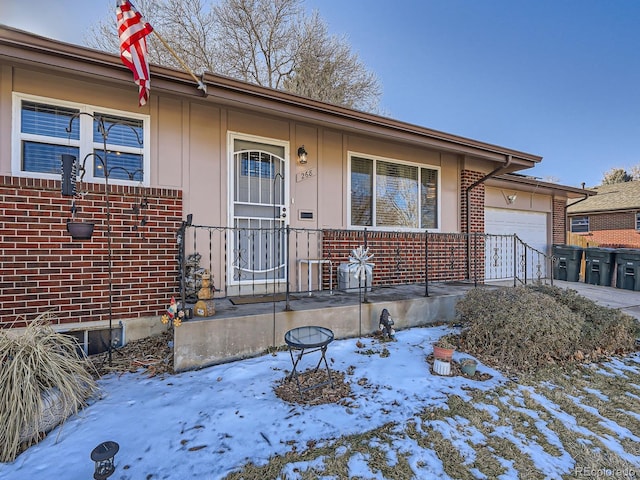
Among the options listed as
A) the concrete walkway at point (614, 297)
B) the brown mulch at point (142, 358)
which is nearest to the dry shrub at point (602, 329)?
the concrete walkway at point (614, 297)

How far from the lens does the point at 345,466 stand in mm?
1775

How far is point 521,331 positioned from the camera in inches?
129

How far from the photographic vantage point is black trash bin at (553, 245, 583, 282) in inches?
356

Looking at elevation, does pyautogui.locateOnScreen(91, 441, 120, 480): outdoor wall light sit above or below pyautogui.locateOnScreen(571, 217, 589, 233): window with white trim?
below

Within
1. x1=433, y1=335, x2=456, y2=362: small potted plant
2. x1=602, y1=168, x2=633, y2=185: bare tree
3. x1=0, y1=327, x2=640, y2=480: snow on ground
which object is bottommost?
x1=0, y1=327, x2=640, y2=480: snow on ground

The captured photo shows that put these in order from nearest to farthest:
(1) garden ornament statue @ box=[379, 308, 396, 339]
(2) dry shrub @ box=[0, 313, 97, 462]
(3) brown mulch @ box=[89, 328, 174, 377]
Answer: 1. (2) dry shrub @ box=[0, 313, 97, 462]
2. (3) brown mulch @ box=[89, 328, 174, 377]
3. (1) garden ornament statue @ box=[379, 308, 396, 339]

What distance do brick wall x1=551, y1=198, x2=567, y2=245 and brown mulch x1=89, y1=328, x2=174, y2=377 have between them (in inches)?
408

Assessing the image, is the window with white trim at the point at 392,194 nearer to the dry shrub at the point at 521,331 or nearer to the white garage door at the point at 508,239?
the white garage door at the point at 508,239

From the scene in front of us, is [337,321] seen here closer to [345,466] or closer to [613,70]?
[345,466]

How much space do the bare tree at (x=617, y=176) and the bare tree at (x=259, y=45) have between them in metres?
25.2

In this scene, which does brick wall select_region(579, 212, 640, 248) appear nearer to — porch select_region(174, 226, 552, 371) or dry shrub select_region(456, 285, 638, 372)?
porch select_region(174, 226, 552, 371)

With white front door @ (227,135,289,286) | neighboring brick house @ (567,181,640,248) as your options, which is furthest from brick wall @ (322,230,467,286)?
neighboring brick house @ (567,181,640,248)

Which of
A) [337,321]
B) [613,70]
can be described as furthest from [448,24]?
[337,321]

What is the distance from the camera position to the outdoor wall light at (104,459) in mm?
1491
